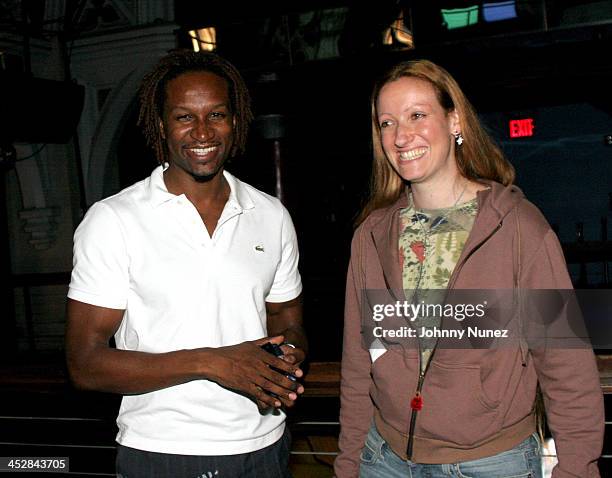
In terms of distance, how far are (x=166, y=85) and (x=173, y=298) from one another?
58 centimetres

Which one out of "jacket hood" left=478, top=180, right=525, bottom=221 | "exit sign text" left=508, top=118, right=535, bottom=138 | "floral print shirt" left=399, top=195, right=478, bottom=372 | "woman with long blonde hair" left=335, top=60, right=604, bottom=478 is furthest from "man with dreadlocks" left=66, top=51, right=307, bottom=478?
"exit sign text" left=508, top=118, right=535, bottom=138

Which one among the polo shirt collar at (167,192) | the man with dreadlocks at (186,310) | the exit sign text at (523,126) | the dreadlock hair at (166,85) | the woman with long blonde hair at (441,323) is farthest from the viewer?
the exit sign text at (523,126)

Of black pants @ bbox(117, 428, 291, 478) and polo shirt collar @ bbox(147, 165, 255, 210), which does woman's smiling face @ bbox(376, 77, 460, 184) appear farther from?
black pants @ bbox(117, 428, 291, 478)

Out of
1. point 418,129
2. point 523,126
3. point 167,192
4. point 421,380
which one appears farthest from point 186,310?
point 523,126

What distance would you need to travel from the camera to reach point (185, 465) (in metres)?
1.68

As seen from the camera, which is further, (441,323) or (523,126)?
(523,126)

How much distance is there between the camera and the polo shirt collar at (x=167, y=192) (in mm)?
1773

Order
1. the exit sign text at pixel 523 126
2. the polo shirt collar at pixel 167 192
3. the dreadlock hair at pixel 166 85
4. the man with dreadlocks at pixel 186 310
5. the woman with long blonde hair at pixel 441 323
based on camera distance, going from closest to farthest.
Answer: the woman with long blonde hair at pixel 441 323
the man with dreadlocks at pixel 186 310
the polo shirt collar at pixel 167 192
the dreadlock hair at pixel 166 85
the exit sign text at pixel 523 126

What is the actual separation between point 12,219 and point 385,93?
773 centimetres

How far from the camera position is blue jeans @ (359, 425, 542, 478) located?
154 cm

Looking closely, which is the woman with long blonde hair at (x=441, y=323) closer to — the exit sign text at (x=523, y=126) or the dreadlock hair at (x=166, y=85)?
the dreadlock hair at (x=166, y=85)

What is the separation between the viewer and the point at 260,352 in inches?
64.9

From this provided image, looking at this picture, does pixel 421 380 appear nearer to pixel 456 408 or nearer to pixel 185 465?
pixel 456 408

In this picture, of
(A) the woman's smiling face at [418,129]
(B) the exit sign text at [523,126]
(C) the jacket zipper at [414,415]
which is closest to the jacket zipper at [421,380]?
(C) the jacket zipper at [414,415]
